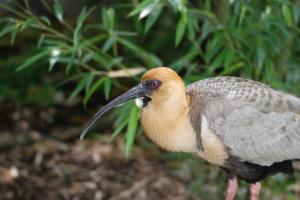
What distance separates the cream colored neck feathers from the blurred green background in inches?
18.6

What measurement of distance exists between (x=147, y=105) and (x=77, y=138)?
7.72ft

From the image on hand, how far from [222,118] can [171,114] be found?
27 cm

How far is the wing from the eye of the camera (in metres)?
4.14

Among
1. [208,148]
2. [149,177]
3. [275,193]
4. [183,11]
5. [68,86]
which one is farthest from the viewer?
Result: [68,86]

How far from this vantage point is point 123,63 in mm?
6438

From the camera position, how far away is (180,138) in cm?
416

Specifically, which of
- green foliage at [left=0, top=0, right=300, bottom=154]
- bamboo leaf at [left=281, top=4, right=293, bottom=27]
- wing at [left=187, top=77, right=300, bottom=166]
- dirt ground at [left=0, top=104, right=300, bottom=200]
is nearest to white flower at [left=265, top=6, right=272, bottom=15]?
green foliage at [left=0, top=0, right=300, bottom=154]

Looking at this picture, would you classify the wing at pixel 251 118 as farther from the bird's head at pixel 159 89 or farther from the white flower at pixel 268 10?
the white flower at pixel 268 10

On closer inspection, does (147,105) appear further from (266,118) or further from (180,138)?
(266,118)

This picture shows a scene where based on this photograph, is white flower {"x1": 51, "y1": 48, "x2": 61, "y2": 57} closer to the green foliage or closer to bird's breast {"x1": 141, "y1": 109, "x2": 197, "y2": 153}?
the green foliage

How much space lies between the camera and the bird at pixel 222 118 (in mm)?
4145

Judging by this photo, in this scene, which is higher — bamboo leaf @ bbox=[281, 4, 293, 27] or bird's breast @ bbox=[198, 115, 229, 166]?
bamboo leaf @ bbox=[281, 4, 293, 27]

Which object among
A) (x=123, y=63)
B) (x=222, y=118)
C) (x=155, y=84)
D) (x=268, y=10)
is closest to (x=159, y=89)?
(x=155, y=84)

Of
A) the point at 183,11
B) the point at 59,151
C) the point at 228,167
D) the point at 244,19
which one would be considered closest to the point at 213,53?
the point at 244,19
